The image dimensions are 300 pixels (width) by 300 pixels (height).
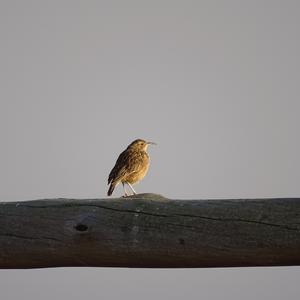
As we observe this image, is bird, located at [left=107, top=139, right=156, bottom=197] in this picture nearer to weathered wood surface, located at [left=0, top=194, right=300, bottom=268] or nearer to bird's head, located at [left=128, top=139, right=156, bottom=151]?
bird's head, located at [left=128, top=139, right=156, bottom=151]

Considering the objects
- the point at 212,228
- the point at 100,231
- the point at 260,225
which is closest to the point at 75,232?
the point at 100,231

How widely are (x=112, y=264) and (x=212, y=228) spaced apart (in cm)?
54

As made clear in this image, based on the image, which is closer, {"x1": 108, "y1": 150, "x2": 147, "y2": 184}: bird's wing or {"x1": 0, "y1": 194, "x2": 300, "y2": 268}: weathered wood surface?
{"x1": 0, "y1": 194, "x2": 300, "y2": 268}: weathered wood surface

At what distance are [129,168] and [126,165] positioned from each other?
0.07 m

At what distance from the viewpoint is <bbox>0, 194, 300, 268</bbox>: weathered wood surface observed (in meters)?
3.31

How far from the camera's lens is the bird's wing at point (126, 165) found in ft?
37.5

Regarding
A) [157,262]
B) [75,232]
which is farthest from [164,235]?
[75,232]

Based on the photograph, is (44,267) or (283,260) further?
(44,267)

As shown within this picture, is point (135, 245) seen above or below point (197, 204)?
below

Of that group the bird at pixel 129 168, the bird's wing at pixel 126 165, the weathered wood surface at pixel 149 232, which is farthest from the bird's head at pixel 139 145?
the weathered wood surface at pixel 149 232

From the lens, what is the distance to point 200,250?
3.40m

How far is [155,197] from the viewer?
3.69 m

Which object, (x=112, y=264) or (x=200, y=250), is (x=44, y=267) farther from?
(x=200, y=250)

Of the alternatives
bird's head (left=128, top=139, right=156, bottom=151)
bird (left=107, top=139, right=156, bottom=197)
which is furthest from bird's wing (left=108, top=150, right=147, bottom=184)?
bird's head (left=128, top=139, right=156, bottom=151)
